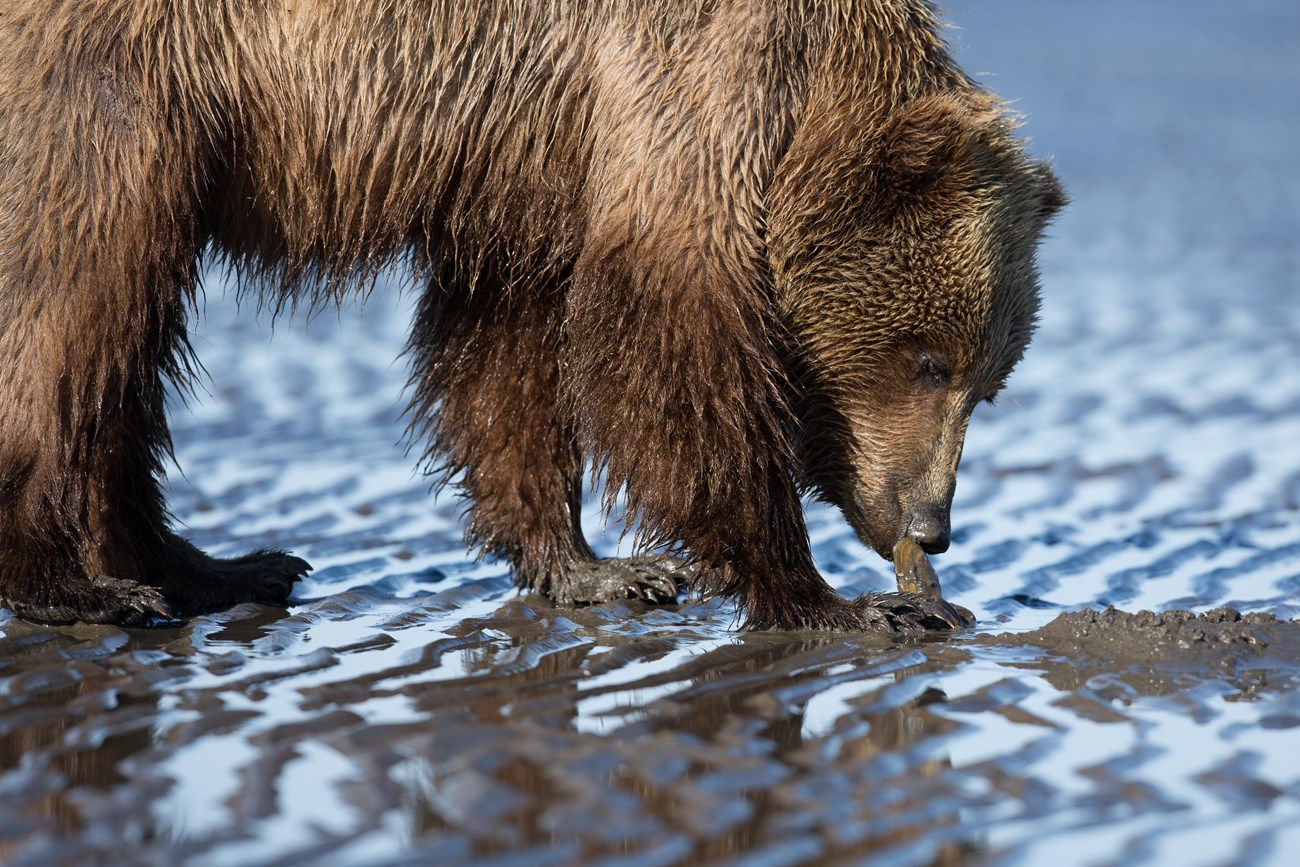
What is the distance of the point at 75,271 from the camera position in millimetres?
5316

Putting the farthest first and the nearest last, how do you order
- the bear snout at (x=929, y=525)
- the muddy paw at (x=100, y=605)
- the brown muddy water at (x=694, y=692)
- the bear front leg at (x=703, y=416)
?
the bear snout at (x=929, y=525) → the bear front leg at (x=703, y=416) → the muddy paw at (x=100, y=605) → the brown muddy water at (x=694, y=692)

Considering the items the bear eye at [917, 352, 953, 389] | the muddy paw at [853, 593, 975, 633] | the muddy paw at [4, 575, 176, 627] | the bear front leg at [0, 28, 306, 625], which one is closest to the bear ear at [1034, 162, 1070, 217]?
the bear eye at [917, 352, 953, 389]

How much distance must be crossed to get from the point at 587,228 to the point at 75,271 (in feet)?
5.79

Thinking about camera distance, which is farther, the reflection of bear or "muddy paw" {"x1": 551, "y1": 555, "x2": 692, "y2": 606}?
"muddy paw" {"x1": 551, "y1": 555, "x2": 692, "y2": 606}

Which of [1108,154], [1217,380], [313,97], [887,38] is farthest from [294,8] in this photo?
[1108,154]

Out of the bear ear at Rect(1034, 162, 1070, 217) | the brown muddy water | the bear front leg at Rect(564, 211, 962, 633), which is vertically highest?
the bear ear at Rect(1034, 162, 1070, 217)

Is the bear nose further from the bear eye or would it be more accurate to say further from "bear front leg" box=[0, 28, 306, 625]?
"bear front leg" box=[0, 28, 306, 625]

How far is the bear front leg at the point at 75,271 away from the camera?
5.32 metres

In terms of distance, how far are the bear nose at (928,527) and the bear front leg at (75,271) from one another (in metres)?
2.80

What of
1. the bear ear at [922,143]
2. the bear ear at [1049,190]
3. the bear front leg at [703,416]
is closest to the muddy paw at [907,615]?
the bear front leg at [703,416]

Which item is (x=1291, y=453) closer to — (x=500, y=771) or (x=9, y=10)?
(x=500, y=771)

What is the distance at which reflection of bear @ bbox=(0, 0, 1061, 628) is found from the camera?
17.6ft

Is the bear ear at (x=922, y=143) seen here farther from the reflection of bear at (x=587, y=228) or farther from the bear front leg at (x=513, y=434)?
the bear front leg at (x=513, y=434)

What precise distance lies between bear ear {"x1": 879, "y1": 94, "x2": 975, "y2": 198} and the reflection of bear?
10mm
